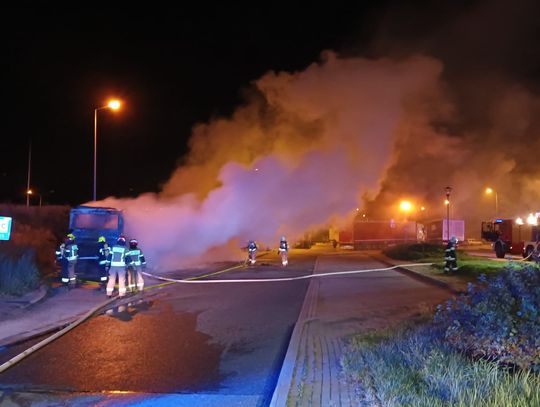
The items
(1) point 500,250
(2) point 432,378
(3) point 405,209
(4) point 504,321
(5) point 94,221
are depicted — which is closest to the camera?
(2) point 432,378

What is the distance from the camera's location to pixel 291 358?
6.80 metres

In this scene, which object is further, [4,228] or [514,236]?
[514,236]

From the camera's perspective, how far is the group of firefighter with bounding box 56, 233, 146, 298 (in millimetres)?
13336

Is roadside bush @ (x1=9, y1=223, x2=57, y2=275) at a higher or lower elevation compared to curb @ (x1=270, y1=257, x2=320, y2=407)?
higher

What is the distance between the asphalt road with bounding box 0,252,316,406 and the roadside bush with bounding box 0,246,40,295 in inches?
110

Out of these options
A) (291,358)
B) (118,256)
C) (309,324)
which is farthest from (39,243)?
(291,358)

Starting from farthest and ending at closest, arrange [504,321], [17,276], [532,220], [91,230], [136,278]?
[532,220] → [91,230] → [136,278] → [17,276] → [504,321]

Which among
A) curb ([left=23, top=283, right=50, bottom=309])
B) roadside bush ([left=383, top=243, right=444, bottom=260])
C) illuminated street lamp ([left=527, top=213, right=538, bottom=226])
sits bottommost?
curb ([left=23, top=283, right=50, bottom=309])

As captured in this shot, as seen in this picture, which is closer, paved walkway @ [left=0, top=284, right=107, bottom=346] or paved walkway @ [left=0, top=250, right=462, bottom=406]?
paved walkway @ [left=0, top=250, right=462, bottom=406]

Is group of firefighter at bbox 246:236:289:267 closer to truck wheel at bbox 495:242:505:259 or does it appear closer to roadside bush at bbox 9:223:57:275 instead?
roadside bush at bbox 9:223:57:275

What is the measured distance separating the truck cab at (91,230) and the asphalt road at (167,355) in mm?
6086

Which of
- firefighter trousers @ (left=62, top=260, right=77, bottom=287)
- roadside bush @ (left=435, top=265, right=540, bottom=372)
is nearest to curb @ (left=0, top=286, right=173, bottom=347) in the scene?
firefighter trousers @ (left=62, top=260, right=77, bottom=287)

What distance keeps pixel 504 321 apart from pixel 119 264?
990cm

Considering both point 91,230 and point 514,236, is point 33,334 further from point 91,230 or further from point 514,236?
point 514,236
